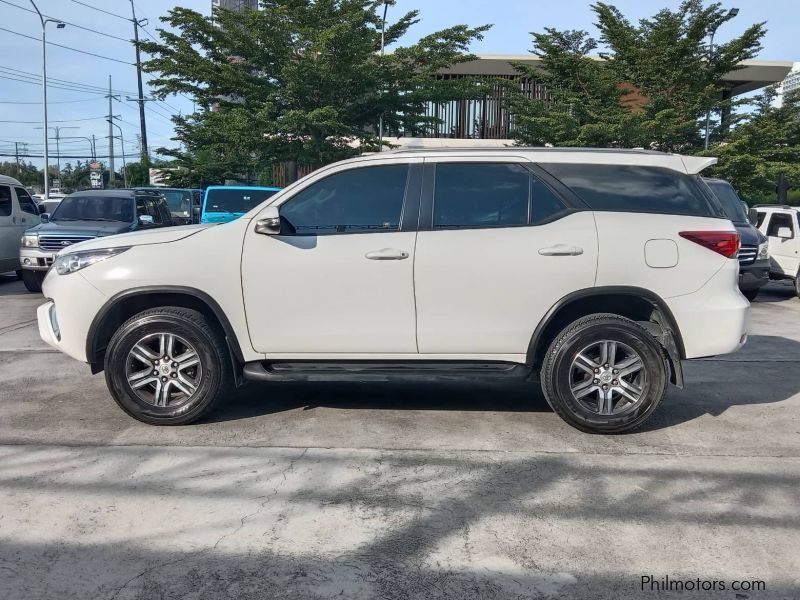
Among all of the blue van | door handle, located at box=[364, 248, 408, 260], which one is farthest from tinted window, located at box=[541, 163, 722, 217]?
the blue van

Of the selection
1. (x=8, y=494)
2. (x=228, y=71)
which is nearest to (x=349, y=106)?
(x=228, y=71)

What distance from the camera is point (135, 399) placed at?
533 centimetres

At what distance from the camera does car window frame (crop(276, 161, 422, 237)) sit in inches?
207

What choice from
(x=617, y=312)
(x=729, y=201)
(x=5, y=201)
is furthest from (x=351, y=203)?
(x=5, y=201)

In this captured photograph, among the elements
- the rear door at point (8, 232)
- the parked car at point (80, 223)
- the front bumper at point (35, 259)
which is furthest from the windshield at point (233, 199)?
the rear door at point (8, 232)

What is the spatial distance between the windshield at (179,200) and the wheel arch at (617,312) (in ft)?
57.5

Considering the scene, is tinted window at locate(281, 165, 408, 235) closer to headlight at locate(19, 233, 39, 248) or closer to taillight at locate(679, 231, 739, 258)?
taillight at locate(679, 231, 739, 258)

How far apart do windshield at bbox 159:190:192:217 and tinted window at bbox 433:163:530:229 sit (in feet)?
56.0

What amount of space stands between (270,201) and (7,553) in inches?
111

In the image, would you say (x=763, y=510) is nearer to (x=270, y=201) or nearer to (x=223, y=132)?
(x=270, y=201)

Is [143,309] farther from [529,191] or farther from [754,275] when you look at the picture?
[754,275]

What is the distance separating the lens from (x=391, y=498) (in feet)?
13.6

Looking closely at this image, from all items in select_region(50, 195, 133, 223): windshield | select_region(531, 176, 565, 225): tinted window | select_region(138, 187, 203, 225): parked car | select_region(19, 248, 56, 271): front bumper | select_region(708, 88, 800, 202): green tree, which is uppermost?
select_region(708, 88, 800, 202): green tree

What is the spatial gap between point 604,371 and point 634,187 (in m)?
1.35
